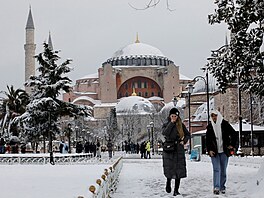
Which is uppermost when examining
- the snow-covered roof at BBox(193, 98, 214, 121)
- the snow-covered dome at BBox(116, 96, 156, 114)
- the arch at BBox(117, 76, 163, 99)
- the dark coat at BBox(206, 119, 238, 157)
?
the arch at BBox(117, 76, 163, 99)

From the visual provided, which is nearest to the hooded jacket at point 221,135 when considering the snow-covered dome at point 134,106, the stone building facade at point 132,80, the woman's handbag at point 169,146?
the woman's handbag at point 169,146

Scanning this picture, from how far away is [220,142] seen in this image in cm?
763

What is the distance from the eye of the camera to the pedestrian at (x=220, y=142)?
7.59m

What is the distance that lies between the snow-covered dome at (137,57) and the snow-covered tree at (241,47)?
284ft

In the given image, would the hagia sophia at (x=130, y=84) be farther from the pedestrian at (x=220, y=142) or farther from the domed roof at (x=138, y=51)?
the pedestrian at (x=220, y=142)

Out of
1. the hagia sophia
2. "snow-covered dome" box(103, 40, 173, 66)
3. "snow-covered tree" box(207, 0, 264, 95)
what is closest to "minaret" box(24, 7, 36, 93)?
the hagia sophia

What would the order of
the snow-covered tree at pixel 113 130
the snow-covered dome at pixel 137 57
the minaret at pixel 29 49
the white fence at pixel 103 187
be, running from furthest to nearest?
the snow-covered dome at pixel 137 57 < the minaret at pixel 29 49 < the snow-covered tree at pixel 113 130 < the white fence at pixel 103 187

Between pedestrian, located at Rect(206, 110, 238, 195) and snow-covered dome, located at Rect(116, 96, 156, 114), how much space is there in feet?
238

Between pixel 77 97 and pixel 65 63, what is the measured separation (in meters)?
70.1

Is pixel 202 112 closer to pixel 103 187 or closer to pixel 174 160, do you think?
pixel 174 160

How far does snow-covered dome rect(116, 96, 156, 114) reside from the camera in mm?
81250

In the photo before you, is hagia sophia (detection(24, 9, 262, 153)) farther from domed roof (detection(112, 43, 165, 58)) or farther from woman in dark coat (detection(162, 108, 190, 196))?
woman in dark coat (detection(162, 108, 190, 196))

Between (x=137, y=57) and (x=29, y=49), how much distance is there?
25633 millimetres

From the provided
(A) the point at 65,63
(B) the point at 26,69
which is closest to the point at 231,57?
(A) the point at 65,63
